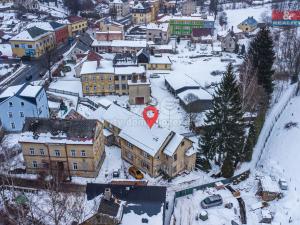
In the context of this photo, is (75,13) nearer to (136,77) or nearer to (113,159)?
(136,77)

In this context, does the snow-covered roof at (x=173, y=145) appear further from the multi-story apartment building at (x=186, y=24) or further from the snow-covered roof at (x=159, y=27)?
Result: the multi-story apartment building at (x=186, y=24)

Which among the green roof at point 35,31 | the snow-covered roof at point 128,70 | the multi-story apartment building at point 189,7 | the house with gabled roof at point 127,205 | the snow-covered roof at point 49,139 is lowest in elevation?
the house with gabled roof at point 127,205

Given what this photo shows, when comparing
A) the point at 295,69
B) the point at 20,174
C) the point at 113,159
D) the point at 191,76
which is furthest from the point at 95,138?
the point at 295,69

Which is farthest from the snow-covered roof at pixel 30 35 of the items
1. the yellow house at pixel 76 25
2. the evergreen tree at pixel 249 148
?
the evergreen tree at pixel 249 148

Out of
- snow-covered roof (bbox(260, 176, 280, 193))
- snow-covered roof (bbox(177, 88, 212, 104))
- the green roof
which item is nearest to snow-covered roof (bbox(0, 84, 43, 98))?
snow-covered roof (bbox(177, 88, 212, 104))

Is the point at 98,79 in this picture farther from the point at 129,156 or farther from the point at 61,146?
the point at 61,146

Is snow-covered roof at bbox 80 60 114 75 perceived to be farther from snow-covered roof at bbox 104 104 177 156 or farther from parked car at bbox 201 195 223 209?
parked car at bbox 201 195 223 209
